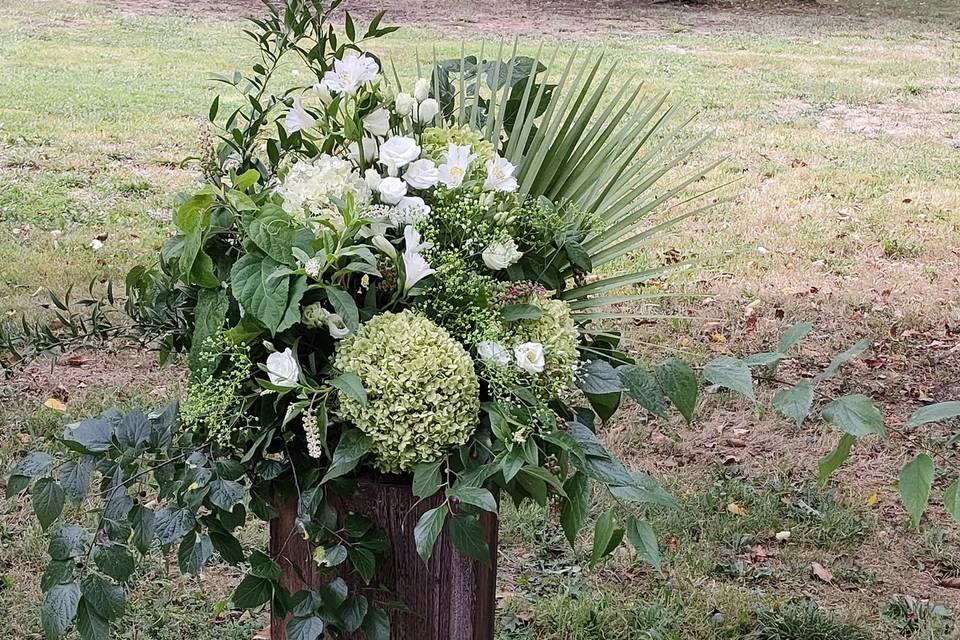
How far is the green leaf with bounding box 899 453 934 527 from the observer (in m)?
1.14

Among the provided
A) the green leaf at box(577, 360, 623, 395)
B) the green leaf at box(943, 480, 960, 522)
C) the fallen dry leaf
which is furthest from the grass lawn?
the green leaf at box(943, 480, 960, 522)

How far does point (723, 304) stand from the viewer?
4996mm

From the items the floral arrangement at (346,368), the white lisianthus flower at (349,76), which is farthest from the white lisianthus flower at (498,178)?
the white lisianthus flower at (349,76)

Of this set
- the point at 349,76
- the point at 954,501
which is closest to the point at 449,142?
the point at 349,76

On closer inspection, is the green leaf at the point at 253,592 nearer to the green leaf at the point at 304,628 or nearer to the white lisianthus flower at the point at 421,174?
the green leaf at the point at 304,628

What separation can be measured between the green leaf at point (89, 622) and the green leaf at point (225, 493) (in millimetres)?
216

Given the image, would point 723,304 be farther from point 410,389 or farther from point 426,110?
point 410,389

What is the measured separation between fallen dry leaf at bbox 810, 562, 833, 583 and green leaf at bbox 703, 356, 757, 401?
1890 millimetres

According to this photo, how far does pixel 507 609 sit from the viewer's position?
2.88 meters

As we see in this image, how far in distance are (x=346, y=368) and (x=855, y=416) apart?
655 mm

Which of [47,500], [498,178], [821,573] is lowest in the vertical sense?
[821,573]

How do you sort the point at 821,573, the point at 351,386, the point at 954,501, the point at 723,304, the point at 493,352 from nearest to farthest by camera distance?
the point at 954,501
the point at 351,386
the point at 493,352
the point at 821,573
the point at 723,304

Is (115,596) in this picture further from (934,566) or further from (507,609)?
(934,566)

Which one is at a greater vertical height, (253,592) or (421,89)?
(421,89)
